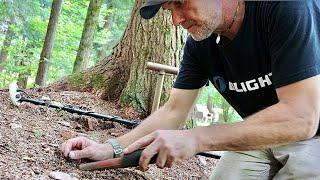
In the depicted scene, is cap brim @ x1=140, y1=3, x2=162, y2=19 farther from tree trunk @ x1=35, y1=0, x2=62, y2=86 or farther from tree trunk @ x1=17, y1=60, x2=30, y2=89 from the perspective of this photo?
tree trunk @ x1=17, y1=60, x2=30, y2=89

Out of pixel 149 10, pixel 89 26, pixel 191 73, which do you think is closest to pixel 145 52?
pixel 191 73

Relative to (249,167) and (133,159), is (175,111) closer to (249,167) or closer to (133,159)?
(249,167)

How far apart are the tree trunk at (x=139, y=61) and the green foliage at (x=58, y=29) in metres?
6.03

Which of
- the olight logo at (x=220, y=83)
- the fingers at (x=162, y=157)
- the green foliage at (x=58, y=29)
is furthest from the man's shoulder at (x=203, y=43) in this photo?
the green foliage at (x=58, y=29)

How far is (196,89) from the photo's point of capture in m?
2.56

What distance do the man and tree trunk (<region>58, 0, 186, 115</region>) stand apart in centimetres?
147

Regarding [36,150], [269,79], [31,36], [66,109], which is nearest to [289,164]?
[269,79]

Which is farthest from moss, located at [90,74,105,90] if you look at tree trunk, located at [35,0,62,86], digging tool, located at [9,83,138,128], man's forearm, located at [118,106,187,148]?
tree trunk, located at [35,0,62,86]

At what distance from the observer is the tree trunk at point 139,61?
13.3 ft

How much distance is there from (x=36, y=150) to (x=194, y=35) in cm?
122

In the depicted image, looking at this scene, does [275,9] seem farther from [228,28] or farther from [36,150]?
[36,150]

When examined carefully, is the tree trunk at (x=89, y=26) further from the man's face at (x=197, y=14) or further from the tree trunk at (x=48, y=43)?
the man's face at (x=197, y=14)

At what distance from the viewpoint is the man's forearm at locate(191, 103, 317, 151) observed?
181cm

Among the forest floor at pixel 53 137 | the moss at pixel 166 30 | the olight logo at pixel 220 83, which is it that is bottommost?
the forest floor at pixel 53 137
